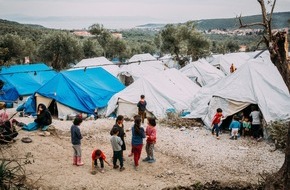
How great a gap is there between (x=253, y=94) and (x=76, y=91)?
10.3 metres

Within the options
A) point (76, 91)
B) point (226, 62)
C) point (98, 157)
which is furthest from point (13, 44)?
point (98, 157)

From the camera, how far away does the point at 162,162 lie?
10164mm

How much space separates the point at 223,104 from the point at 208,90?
2.72 metres

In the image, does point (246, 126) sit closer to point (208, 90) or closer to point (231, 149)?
point (231, 149)

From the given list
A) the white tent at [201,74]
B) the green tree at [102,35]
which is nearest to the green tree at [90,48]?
the green tree at [102,35]

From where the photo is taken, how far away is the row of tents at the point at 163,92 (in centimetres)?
1350

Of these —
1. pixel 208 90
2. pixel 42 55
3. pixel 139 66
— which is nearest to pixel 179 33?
pixel 139 66

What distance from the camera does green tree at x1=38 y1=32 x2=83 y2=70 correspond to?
33.6m

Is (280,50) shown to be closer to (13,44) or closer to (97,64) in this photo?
(97,64)

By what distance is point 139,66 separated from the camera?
30219mm

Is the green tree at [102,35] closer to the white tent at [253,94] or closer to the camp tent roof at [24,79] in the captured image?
the camp tent roof at [24,79]

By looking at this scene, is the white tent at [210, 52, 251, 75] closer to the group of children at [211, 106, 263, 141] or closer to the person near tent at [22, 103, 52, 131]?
Answer: the group of children at [211, 106, 263, 141]

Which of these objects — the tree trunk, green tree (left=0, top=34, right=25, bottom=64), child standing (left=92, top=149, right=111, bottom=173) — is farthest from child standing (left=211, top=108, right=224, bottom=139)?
green tree (left=0, top=34, right=25, bottom=64)

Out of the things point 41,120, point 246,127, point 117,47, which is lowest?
point 246,127
